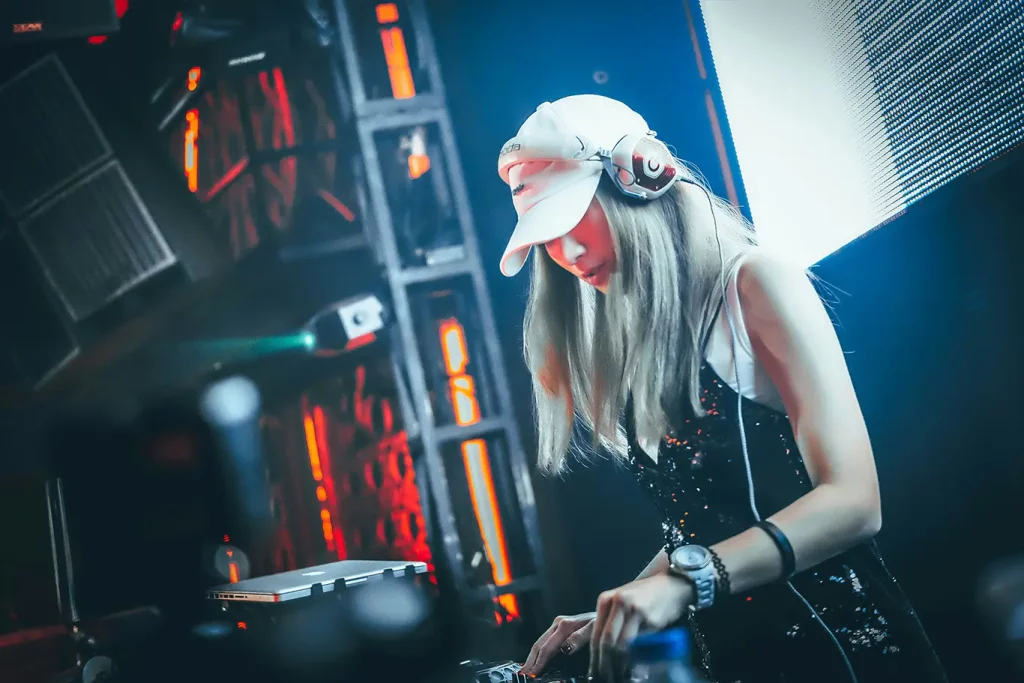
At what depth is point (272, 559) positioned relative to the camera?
2.44 m

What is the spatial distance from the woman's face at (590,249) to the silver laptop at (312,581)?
0.90 metres

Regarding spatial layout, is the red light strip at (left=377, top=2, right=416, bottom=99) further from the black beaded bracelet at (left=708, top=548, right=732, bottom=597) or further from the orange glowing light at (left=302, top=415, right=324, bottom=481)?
the black beaded bracelet at (left=708, top=548, right=732, bottom=597)

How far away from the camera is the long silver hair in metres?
1.25

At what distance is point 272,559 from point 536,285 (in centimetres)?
145

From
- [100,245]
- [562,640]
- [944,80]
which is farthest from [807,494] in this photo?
[100,245]

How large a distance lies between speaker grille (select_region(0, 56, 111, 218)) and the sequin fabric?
2.40 metres

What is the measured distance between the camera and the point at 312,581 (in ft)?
5.99

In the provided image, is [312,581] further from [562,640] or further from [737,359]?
[737,359]

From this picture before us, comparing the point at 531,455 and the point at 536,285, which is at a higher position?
the point at 536,285

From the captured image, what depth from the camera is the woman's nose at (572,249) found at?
1386mm

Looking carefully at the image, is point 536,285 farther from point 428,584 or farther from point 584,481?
point 428,584

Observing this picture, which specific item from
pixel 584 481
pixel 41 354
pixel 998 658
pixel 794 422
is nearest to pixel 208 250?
pixel 41 354

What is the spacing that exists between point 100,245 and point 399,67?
130 centimetres

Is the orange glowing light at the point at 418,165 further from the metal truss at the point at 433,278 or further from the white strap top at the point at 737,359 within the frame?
the white strap top at the point at 737,359
